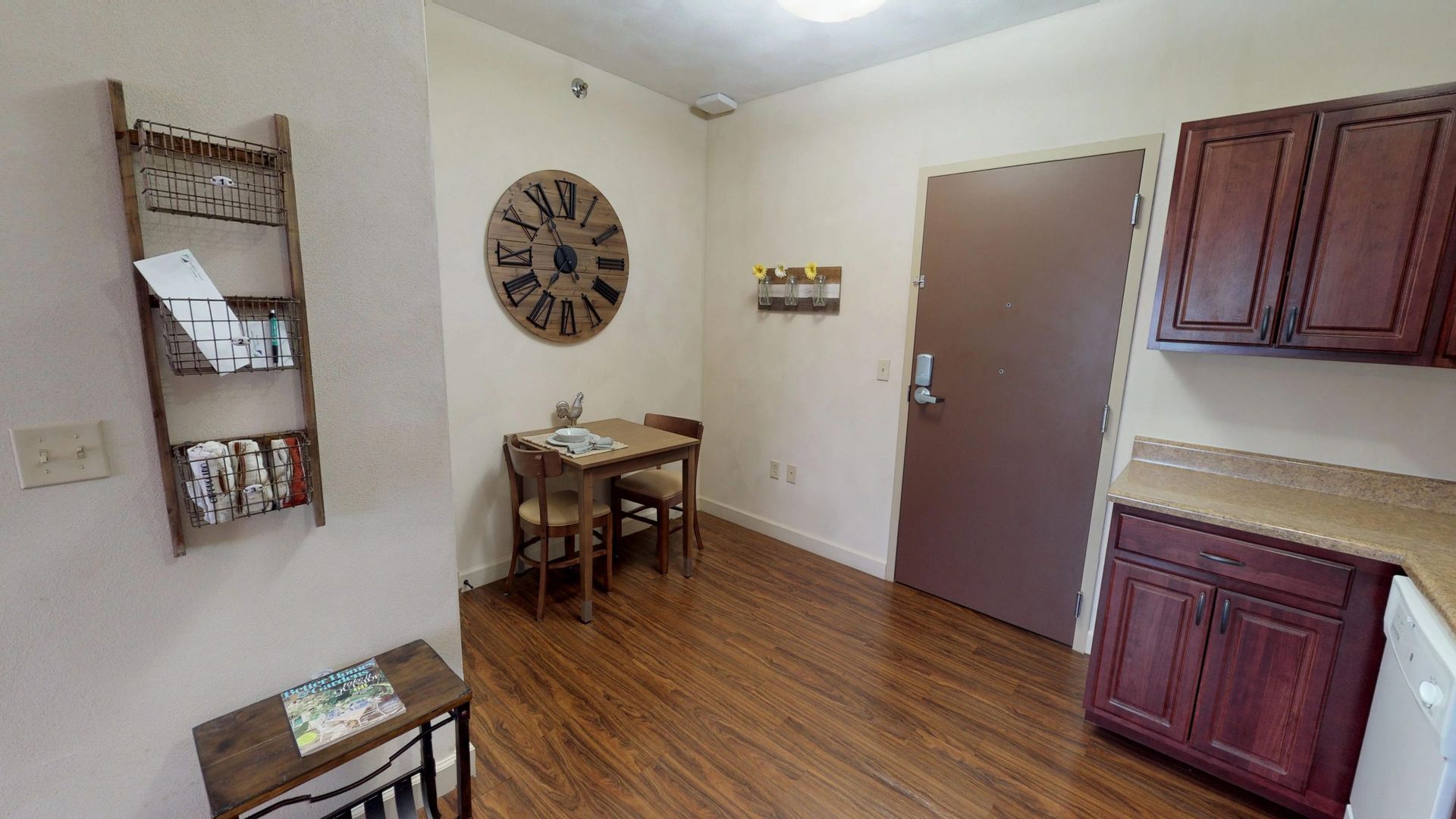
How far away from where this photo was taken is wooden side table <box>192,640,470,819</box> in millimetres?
1083

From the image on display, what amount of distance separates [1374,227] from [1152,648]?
1.44 metres

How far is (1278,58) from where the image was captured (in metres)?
1.94

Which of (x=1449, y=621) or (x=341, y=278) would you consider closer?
(x=1449, y=621)

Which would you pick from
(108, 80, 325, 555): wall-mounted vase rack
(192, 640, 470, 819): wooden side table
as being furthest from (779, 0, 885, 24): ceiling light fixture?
(192, 640, 470, 819): wooden side table

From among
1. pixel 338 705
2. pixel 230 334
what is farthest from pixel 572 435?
pixel 230 334

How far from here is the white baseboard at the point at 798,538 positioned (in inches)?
127

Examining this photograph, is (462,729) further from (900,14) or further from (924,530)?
(900,14)

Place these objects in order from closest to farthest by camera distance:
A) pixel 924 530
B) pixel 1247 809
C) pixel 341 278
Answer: pixel 341 278 < pixel 1247 809 < pixel 924 530

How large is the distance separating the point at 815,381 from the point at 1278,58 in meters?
2.25

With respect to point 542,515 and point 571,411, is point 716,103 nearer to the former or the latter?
point 571,411

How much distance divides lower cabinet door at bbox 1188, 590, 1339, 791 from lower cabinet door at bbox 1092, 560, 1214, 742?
38 millimetres

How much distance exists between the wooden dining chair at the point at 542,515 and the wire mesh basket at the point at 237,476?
1216 millimetres

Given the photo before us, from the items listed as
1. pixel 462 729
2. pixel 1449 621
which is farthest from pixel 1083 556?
pixel 462 729

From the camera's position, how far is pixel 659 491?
10.1ft
